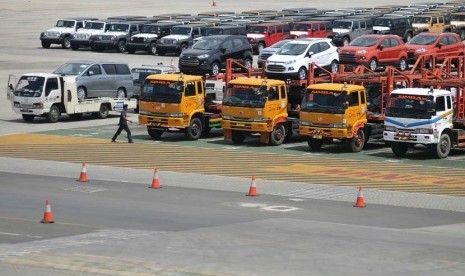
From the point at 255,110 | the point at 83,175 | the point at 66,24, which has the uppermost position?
the point at 66,24

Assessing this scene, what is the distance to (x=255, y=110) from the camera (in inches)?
1852

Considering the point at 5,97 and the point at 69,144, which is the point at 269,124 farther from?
the point at 5,97

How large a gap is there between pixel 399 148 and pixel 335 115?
2.48 m

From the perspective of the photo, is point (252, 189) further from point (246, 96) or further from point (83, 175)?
point (246, 96)

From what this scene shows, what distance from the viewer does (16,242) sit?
27.7 metres

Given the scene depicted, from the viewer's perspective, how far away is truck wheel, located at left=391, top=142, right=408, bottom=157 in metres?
44.8

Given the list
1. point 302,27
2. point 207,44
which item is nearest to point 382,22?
point 302,27

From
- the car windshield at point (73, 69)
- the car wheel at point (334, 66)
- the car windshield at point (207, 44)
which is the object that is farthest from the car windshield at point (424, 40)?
the car windshield at point (73, 69)

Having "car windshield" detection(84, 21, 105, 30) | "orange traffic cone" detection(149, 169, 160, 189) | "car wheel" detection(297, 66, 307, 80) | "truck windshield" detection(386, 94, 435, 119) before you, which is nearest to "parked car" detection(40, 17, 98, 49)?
"car windshield" detection(84, 21, 105, 30)

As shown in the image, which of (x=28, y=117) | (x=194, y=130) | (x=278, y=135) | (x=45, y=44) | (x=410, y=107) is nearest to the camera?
(x=410, y=107)

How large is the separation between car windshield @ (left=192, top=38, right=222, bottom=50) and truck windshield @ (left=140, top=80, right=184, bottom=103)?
14.5 metres

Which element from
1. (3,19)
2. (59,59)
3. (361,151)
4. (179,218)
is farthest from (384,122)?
(3,19)

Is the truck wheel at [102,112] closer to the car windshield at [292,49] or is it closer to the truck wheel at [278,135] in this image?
the car windshield at [292,49]

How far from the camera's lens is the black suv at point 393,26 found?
7895 centimetres
